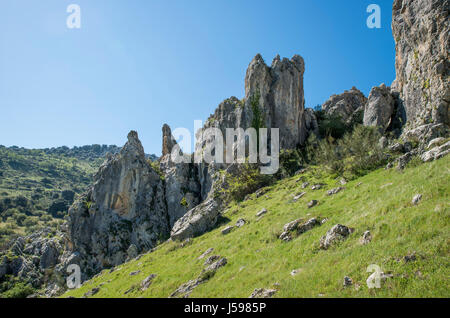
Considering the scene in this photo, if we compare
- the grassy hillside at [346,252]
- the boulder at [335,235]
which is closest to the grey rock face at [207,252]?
the grassy hillside at [346,252]

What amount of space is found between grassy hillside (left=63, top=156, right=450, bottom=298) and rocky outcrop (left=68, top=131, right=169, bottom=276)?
38751 mm

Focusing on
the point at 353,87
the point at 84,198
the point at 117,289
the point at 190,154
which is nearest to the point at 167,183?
the point at 190,154

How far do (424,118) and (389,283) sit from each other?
129 ft

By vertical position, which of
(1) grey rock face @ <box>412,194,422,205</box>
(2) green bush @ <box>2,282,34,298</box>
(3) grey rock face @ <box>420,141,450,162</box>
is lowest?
(2) green bush @ <box>2,282,34,298</box>

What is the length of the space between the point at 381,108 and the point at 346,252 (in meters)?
51.8

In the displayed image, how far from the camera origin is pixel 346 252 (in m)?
11.7

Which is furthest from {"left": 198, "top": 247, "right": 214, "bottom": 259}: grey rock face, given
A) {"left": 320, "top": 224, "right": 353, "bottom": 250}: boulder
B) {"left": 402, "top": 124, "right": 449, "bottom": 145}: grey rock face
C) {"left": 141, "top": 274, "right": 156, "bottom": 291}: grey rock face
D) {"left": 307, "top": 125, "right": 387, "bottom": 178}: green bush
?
{"left": 402, "top": 124, "right": 449, "bottom": 145}: grey rock face

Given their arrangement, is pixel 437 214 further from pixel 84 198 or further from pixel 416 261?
pixel 84 198

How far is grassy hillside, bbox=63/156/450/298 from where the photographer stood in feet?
28.4

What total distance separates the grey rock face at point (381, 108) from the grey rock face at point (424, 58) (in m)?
4.27

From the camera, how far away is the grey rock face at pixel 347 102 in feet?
262

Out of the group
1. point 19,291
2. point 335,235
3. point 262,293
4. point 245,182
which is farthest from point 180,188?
point 262,293

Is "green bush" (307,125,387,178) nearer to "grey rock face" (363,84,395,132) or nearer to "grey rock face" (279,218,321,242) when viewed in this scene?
"grey rock face" (279,218,321,242)

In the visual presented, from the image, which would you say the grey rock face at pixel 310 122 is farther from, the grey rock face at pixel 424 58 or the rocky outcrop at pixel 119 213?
the rocky outcrop at pixel 119 213
